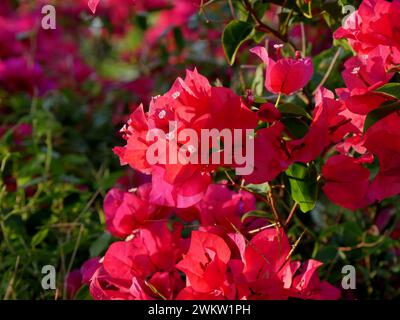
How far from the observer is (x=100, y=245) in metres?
1.07

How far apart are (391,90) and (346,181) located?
0.44ft

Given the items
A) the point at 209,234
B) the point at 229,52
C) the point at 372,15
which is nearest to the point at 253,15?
the point at 229,52

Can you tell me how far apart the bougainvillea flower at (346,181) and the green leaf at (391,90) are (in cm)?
11

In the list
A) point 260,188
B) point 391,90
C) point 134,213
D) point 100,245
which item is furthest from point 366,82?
point 100,245

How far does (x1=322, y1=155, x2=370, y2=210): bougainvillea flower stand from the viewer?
841 mm

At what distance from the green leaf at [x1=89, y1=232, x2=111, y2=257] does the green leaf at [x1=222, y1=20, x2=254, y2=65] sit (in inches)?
11.7

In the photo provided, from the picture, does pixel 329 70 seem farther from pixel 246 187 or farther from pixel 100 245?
pixel 100 245

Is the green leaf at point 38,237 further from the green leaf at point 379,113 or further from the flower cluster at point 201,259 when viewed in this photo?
the green leaf at point 379,113

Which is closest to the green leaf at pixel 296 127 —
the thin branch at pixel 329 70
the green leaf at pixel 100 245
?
the thin branch at pixel 329 70

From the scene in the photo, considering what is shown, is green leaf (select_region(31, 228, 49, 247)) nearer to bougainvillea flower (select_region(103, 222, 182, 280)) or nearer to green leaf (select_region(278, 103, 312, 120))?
bougainvillea flower (select_region(103, 222, 182, 280))

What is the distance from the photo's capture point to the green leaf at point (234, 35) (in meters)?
0.96

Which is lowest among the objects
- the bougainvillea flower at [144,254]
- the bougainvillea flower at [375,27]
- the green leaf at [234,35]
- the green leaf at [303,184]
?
the bougainvillea flower at [144,254]

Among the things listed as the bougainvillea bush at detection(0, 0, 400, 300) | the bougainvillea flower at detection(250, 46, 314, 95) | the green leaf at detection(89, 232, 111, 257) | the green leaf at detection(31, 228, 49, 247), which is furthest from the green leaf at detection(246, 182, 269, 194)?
the green leaf at detection(31, 228, 49, 247)
